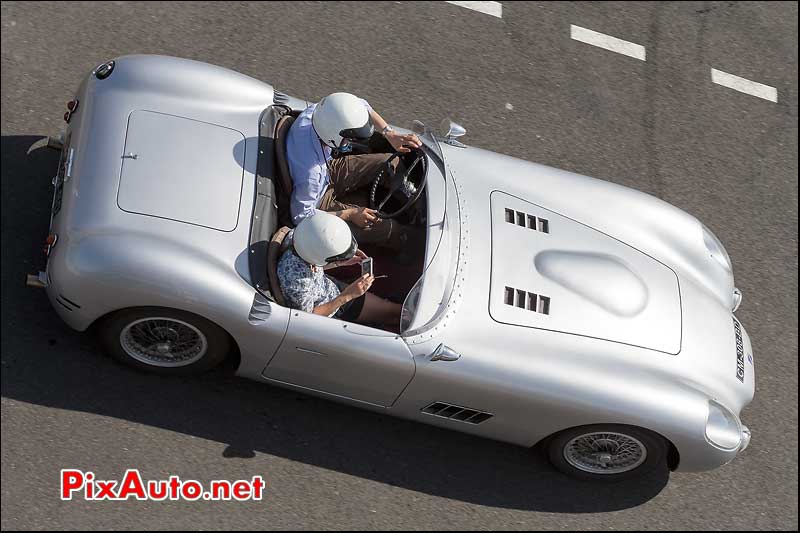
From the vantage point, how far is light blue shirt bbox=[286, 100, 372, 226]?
5398mm

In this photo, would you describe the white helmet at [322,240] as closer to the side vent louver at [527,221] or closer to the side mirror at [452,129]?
the side vent louver at [527,221]

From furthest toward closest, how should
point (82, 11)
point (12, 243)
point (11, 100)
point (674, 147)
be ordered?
1. point (674, 147)
2. point (82, 11)
3. point (11, 100)
4. point (12, 243)

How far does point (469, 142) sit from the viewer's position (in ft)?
24.3

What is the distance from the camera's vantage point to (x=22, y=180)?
631cm

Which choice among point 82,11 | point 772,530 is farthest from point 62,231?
point 772,530

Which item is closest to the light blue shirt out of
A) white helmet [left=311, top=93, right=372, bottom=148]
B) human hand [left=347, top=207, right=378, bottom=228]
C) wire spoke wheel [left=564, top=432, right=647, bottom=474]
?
white helmet [left=311, top=93, right=372, bottom=148]

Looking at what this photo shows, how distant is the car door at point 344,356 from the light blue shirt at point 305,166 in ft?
2.46

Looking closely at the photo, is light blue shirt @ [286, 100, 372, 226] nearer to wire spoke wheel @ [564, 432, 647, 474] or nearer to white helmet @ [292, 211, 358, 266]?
white helmet @ [292, 211, 358, 266]

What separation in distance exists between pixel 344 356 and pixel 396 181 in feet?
4.16

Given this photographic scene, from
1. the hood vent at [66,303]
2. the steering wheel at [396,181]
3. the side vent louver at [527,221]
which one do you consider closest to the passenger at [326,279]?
the steering wheel at [396,181]

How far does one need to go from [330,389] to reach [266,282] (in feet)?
2.65

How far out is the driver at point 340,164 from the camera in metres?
5.24

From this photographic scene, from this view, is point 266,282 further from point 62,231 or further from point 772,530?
point 772,530

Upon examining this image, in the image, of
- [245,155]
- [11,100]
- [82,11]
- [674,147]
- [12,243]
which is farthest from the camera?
[674,147]
